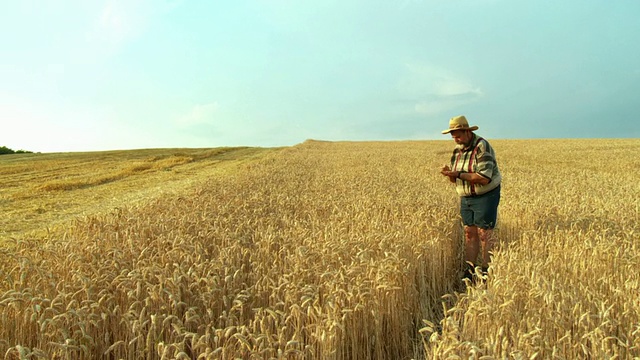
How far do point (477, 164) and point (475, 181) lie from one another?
0.82 ft

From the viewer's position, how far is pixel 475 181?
574 cm

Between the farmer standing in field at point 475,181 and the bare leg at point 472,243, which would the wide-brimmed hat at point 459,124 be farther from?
the bare leg at point 472,243

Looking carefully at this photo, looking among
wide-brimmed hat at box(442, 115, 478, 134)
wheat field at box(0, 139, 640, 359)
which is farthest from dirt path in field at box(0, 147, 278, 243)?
wide-brimmed hat at box(442, 115, 478, 134)

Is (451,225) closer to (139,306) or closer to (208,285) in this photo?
(208,285)

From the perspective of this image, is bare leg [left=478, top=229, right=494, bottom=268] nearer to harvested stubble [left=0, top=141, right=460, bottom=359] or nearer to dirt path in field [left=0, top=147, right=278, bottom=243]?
harvested stubble [left=0, top=141, right=460, bottom=359]

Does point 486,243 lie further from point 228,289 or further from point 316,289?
point 228,289

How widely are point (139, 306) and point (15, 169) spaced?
27.6 meters

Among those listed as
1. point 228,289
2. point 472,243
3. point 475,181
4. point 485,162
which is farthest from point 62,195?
point 485,162

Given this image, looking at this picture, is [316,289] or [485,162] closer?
[316,289]

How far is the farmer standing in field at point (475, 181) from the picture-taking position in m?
5.70

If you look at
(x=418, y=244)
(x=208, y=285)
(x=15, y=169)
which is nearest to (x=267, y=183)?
(x=418, y=244)

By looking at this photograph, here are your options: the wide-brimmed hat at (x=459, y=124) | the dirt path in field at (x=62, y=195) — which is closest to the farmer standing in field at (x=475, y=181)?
the wide-brimmed hat at (x=459, y=124)

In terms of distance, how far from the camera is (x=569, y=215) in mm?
7727

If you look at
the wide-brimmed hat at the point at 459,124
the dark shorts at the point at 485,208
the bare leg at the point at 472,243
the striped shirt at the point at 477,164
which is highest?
the wide-brimmed hat at the point at 459,124
